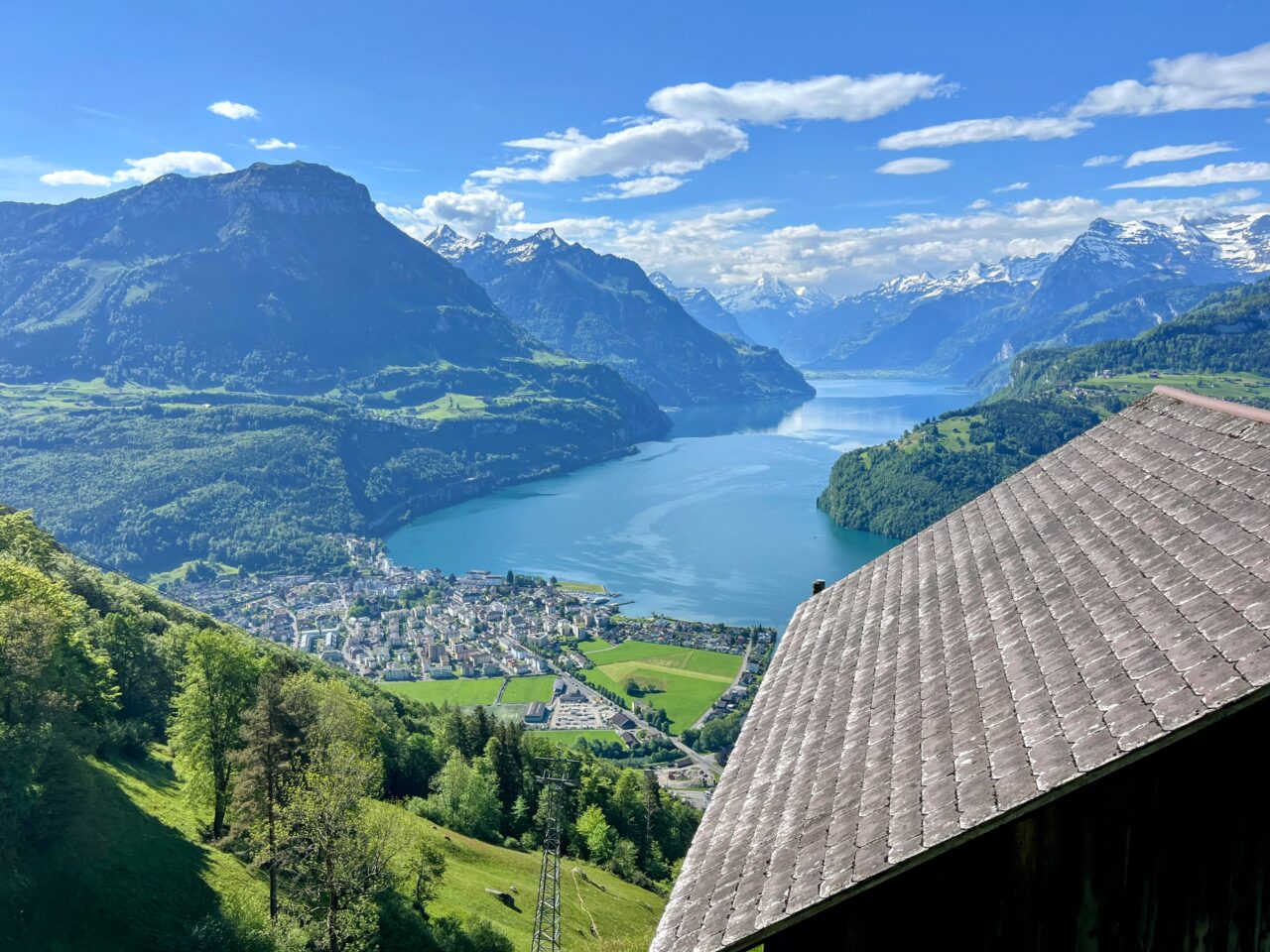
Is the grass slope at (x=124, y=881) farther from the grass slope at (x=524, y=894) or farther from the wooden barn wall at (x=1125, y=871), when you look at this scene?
the wooden barn wall at (x=1125, y=871)

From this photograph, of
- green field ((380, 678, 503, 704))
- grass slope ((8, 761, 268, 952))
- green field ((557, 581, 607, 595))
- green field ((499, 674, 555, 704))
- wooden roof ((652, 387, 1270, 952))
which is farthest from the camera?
green field ((557, 581, 607, 595))

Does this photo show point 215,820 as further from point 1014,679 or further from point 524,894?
point 1014,679

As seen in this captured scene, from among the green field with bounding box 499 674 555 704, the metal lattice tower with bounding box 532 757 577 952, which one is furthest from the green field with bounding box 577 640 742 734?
the metal lattice tower with bounding box 532 757 577 952

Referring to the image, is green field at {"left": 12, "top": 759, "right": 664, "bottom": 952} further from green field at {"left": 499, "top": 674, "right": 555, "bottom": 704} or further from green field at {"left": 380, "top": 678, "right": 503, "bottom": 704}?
green field at {"left": 380, "top": 678, "right": 503, "bottom": 704}

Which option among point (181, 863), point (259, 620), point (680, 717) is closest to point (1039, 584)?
point (181, 863)

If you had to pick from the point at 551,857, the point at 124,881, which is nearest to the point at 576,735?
the point at 551,857

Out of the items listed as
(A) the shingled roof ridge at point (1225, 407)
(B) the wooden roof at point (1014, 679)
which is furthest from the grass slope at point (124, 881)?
(A) the shingled roof ridge at point (1225, 407)
